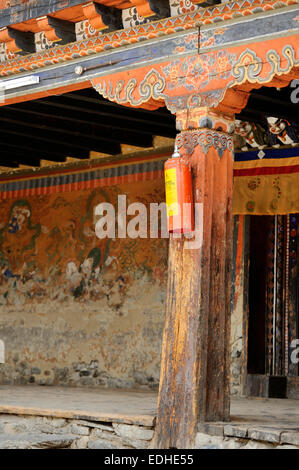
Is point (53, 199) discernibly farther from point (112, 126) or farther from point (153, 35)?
point (153, 35)

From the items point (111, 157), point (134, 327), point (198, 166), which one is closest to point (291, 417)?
point (198, 166)

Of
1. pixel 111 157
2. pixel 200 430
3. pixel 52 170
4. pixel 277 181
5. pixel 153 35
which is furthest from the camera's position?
pixel 52 170

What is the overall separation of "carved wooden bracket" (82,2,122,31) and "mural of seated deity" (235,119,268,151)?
7.90 feet

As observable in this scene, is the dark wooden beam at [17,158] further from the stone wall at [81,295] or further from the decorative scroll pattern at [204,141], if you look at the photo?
the decorative scroll pattern at [204,141]

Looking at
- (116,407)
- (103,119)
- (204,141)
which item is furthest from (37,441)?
(103,119)

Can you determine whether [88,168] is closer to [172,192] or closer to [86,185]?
[86,185]

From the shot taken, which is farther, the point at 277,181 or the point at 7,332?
the point at 7,332

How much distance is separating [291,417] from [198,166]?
203cm

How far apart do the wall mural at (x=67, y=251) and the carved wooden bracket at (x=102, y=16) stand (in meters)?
3.04

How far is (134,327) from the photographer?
8.89m

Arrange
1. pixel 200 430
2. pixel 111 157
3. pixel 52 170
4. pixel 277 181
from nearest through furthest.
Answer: pixel 200 430
pixel 277 181
pixel 111 157
pixel 52 170

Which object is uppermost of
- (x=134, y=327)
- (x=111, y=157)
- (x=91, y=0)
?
(x=91, y=0)

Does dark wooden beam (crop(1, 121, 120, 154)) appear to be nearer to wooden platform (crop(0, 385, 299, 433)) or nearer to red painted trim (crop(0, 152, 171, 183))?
red painted trim (crop(0, 152, 171, 183))

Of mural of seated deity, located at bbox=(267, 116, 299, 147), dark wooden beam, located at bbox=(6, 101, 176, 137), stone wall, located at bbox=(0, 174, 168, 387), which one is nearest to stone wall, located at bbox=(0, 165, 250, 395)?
stone wall, located at bbox=(0, 174, 168, 387)
